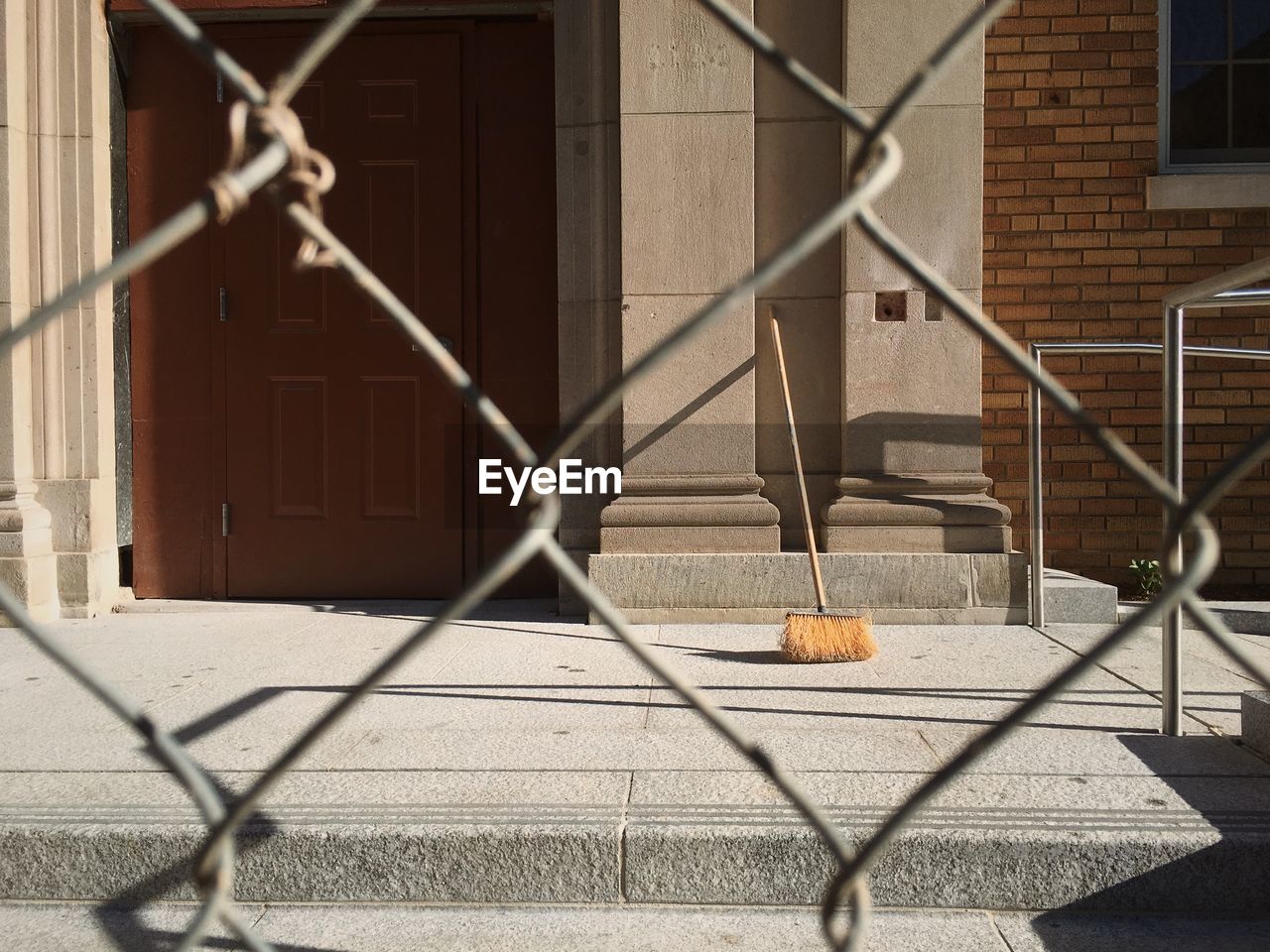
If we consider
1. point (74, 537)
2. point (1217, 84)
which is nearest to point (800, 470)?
point (1217, 84)

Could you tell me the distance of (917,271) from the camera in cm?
84

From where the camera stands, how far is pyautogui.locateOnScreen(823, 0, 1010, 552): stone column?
5.22 m

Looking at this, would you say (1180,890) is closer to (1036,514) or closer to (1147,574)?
(1036,514)

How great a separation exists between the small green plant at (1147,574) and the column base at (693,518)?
2.01 m

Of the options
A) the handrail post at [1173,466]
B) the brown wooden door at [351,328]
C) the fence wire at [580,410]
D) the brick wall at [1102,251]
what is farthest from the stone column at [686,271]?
the fence wire at [580,410]

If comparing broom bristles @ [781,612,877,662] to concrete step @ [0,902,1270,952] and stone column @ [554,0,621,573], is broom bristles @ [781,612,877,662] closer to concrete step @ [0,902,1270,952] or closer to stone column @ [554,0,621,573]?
stone column @ [554,0,621,573]

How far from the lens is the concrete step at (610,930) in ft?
7.71

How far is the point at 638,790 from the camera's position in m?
2.77

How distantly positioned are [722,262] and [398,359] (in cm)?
187

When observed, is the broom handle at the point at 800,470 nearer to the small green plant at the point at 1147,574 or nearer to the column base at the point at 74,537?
the small green plant at the point at 1147,574

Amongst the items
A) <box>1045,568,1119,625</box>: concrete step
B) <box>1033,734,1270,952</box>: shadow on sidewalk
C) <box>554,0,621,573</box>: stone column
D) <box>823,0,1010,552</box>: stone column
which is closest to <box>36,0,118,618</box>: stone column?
<box>554,0,621,573</box>: stone column

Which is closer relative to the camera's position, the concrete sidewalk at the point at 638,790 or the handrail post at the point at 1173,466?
the concrete sidewalk at the point at 638,790

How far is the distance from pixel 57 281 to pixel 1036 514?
503cm

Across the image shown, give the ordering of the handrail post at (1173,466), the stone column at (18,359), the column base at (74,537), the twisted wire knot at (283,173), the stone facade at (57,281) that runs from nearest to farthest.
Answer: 1. the twisted wire knot at (283,173)
2. the handrail post at (1173,466)
3. the stone column at (18,359)
4. the stone facade at (57,281)
5. the column base at (74,537)
